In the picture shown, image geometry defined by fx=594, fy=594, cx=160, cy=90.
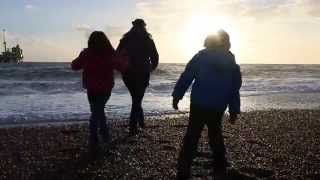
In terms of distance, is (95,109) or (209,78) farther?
(95,109)

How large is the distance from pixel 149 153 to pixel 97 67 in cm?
153

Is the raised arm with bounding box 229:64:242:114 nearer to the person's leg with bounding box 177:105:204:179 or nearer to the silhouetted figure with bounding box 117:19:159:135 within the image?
the person's leg with bounding box 177:105:204:179

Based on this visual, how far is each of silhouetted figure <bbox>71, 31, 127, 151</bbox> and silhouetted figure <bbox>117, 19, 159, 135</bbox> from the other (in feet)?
4.99

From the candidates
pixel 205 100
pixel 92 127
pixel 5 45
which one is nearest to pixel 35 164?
pixel 92 127

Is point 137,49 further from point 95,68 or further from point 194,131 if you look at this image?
point 194,131

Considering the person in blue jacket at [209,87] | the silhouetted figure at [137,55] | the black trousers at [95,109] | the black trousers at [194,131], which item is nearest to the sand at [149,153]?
the black trousers at [95,109]

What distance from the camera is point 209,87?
22.1 feet

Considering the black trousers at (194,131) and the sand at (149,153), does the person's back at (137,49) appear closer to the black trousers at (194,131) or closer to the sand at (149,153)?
the sand at (149,153)

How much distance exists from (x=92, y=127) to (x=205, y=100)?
2.86 meters

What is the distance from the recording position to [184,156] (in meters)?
6.85

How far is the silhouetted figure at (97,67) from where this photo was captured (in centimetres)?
886

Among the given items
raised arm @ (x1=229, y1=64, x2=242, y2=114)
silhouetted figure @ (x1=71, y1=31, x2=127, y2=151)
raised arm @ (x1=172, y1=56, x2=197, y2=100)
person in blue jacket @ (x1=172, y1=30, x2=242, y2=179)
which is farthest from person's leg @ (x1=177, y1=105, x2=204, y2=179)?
silhouetted figure @ (x1=71, y1=31, x2=127, y2=151)

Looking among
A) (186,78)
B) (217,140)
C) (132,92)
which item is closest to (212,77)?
(186,78)

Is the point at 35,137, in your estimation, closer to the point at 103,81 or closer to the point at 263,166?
the point at 103,81
